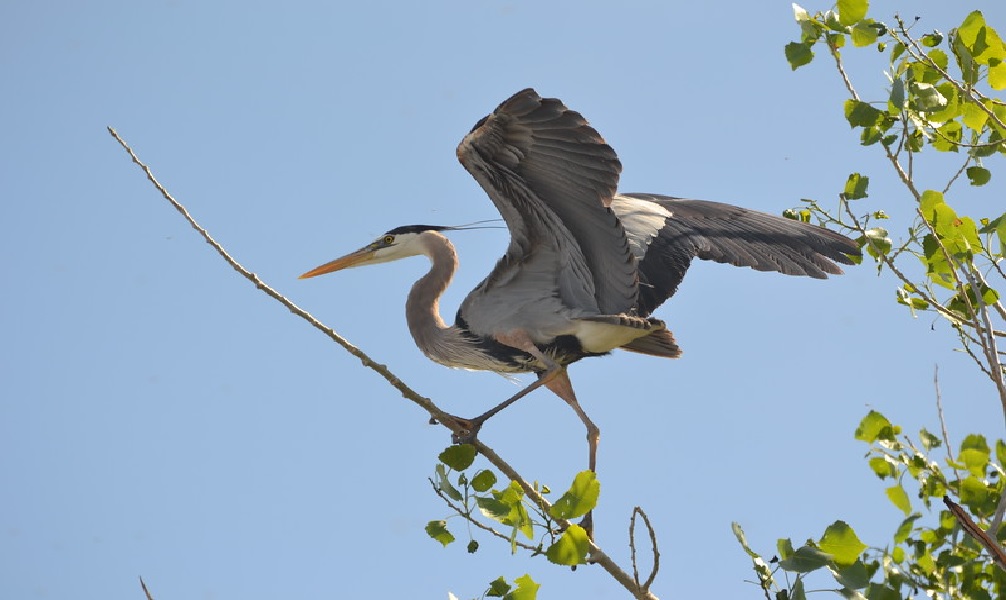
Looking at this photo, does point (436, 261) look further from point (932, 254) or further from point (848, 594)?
point (848, 594)

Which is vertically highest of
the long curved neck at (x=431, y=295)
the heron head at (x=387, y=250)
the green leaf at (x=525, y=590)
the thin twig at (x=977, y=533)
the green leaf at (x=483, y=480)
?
the heron head at (x=387, y=250)

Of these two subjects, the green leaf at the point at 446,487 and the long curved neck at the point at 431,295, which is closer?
the green leaf at the point at 446,487

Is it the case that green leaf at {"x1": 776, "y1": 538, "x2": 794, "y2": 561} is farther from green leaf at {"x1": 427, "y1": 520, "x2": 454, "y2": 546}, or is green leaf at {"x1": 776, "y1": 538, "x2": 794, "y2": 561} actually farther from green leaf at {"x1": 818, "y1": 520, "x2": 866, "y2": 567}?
green leaf at {"x1": 427, "y1": 520, "x2": 454, "y2": 546}

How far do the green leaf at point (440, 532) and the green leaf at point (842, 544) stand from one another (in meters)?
1.21

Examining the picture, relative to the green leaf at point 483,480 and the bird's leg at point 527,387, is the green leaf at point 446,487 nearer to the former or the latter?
the green leaf at point 483,480

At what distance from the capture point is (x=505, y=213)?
5.29 metres

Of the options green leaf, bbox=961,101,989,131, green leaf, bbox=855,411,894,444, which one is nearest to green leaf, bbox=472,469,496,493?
green leaf, bbox=855,411,894,444

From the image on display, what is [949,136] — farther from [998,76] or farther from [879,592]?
[879,592]

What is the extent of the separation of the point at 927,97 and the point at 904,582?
1.66m

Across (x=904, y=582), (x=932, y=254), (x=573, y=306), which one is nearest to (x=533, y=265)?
(x=573, y=306)

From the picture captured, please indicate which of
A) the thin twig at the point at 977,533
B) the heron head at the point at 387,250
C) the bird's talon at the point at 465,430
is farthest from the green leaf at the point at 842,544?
the heron head at the point at 387,250

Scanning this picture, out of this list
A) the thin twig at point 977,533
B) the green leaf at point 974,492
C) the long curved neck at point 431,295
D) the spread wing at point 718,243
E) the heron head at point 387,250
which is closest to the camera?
the thin twig at point 977,533

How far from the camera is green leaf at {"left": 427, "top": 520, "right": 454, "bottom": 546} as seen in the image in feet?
12.2

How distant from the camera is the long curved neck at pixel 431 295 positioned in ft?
20.1
